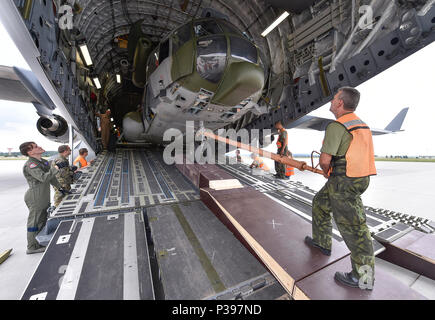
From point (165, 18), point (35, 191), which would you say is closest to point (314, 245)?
point (35, 191)

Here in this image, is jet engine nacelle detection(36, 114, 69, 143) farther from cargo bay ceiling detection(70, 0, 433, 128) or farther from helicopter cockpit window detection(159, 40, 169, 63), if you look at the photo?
helicopter cockpit window detection(159, 40, 169, 63)

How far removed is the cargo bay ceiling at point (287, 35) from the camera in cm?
318

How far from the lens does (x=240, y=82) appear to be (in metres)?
3.85

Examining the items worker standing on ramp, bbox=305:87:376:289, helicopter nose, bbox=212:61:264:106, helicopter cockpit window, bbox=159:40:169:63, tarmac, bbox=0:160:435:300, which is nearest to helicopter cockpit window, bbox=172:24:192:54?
helicopter cockpit window, bbox=159:40:169:63

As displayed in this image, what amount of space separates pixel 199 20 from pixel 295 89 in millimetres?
3713

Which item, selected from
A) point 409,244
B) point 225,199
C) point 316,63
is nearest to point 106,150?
point 225,199

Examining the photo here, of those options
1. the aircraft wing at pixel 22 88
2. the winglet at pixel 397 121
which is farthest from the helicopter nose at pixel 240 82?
the winglet at pixel 397 121

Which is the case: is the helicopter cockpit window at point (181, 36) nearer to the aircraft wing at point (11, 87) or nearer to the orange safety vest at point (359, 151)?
the orange safety vest at point (359, 151)

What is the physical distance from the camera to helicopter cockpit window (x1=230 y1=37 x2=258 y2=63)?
381 cm

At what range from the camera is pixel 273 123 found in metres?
6.58

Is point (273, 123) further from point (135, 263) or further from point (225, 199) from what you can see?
point (135, 263)

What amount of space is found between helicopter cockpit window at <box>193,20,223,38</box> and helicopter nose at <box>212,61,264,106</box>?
1.16 meters

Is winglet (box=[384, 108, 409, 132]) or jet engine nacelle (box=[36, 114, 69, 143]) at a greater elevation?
winglet (box=[384, 108, 409, 132])

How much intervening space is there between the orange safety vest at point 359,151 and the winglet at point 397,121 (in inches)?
786
